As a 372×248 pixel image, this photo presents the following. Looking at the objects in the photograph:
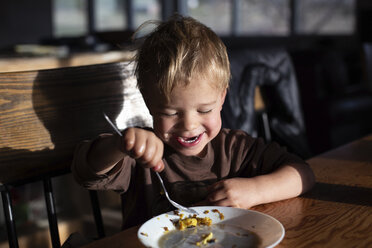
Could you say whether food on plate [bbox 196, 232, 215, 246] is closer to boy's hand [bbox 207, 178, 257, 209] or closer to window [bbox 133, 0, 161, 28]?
boy's hand [bbox 207, 178, 257, 209]

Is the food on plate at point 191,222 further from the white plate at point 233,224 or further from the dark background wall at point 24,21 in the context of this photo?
the dark background wall at point 24,21

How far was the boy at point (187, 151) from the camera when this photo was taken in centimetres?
86

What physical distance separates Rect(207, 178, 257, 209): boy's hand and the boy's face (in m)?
0.11

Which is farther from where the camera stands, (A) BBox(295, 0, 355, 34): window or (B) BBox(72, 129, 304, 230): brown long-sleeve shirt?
(A) BBox(295, 0, 355, 34): window

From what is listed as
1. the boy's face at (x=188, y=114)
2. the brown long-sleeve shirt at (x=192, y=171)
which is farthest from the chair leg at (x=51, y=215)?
the boy's face at (x=188, y=114)

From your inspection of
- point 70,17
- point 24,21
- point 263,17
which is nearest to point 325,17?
point 263,17

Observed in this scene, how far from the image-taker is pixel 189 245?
66 centimetres

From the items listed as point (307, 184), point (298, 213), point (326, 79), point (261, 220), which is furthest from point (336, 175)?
point (326, 79)

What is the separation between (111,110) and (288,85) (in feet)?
2.76

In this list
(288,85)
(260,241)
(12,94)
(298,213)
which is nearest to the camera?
(260,241)

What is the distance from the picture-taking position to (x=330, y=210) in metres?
0.80

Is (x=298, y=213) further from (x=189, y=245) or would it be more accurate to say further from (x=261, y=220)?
(x=189, y=245)

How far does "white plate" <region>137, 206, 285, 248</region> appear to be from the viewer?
64 cm

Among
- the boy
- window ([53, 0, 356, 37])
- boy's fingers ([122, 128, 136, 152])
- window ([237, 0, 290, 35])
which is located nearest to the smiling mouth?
the boy
